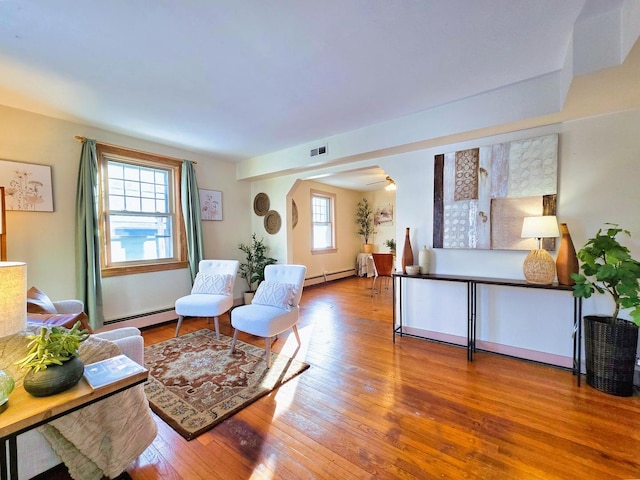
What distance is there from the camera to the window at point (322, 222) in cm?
645

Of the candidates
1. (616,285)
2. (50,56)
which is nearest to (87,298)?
(50,56)

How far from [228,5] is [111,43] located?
918 millimetres

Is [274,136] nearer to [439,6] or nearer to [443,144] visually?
[443,144]

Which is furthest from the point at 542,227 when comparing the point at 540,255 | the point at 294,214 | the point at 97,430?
the point at 294,214

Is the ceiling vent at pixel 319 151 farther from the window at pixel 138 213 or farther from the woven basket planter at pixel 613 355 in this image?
the woven basket planter at pixel 613 355

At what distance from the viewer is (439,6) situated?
1.50 meters

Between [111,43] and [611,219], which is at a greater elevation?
[111,43]

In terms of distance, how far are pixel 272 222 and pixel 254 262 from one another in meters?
0.78

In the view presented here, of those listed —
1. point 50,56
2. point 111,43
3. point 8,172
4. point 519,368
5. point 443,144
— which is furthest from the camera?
point 443,144

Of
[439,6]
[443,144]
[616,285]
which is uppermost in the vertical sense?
[439,6]

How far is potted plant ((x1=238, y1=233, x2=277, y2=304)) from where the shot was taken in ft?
15.2

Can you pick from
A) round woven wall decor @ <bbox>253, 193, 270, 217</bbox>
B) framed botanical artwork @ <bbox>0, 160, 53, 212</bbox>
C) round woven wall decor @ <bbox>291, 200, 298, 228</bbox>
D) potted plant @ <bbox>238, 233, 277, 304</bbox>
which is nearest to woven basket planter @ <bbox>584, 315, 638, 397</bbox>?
potted plant @ <bbox>238, 233, 277, 304</bbox>

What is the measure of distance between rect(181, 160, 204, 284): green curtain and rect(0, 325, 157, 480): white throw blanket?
2.61 metres

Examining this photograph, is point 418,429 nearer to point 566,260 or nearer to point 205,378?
point 205,378
